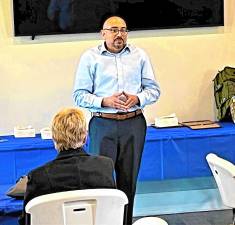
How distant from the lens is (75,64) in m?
4.36

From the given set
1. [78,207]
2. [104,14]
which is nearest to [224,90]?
[104,14]

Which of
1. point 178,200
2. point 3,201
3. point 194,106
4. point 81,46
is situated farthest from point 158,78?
point 3,201

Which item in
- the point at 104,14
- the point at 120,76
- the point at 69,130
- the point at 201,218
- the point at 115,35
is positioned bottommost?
the point at 201,218

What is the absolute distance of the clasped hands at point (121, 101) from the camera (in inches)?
126

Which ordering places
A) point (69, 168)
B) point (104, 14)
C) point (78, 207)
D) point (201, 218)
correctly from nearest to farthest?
→ point (78, 207)
point (69, 168)
point (201, 218)
point (104, 14)

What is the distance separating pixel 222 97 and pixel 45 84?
146 centimetres

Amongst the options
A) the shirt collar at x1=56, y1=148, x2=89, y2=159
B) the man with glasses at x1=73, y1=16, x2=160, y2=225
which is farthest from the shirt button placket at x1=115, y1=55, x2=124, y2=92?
the shirt collar at x1=56, y1=148, x2=89, y2=159

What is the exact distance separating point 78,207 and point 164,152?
207 cm

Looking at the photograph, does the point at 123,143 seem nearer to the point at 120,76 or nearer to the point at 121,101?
the point at 121,101

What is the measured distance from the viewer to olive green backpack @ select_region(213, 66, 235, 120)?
4320 millimetres

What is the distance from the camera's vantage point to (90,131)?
3365 mm

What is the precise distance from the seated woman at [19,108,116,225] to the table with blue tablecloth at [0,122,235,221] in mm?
1648

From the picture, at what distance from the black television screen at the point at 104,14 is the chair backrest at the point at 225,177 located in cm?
193

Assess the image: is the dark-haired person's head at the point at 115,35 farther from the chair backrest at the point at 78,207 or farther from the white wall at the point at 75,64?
the chair backrest at the point at 78,207
